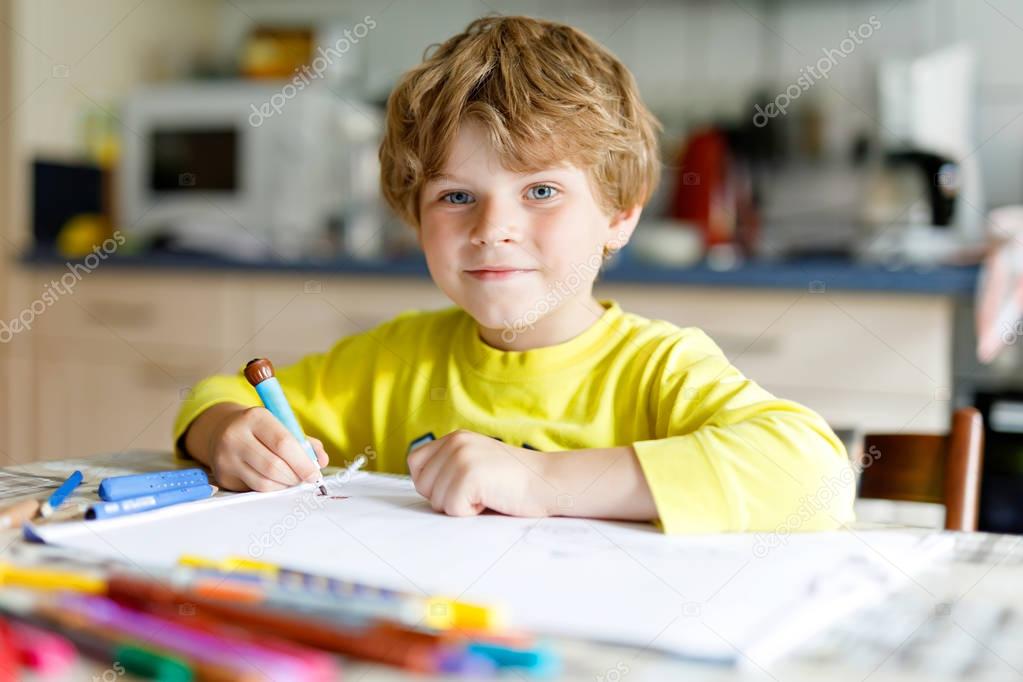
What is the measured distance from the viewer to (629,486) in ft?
2.39

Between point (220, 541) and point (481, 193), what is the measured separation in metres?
0.42

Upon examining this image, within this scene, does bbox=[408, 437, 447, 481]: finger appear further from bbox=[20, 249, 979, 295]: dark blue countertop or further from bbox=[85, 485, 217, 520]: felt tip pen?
bbox=[20, 249, 979, 295]: dark blue countertop

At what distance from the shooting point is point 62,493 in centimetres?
76

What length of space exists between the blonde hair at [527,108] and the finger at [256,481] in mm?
325

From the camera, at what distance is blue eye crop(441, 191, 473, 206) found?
976mm

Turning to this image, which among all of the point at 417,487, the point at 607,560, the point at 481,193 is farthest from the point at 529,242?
the point at 607,560

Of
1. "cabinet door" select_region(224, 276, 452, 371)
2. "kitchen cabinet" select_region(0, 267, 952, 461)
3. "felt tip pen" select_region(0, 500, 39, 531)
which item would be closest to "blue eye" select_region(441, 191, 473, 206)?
"felt tip pen" select_region(0, 500, 39, 531)

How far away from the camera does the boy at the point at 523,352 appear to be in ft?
2.46

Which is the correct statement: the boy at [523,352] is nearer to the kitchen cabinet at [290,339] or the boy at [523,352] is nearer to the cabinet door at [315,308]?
the kitchen cabinet at [290,339]

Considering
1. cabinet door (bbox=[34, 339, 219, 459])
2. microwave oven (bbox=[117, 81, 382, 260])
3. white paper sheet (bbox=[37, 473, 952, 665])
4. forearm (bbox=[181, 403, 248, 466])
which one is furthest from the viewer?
microwave oven (bbox=[117, 81, 382, 260])

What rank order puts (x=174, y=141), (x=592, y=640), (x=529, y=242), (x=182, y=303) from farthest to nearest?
(x=174, y=141) → (x=182, y=303) → (x=529, y=242) → (x=592, y=640)

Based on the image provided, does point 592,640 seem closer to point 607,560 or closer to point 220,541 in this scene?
point 607,560

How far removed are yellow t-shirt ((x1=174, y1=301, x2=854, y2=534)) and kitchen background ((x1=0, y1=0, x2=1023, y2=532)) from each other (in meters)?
1.02

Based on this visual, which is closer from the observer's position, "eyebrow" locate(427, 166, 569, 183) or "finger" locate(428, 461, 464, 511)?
"finger" locate(428, 461, 464, 511)
